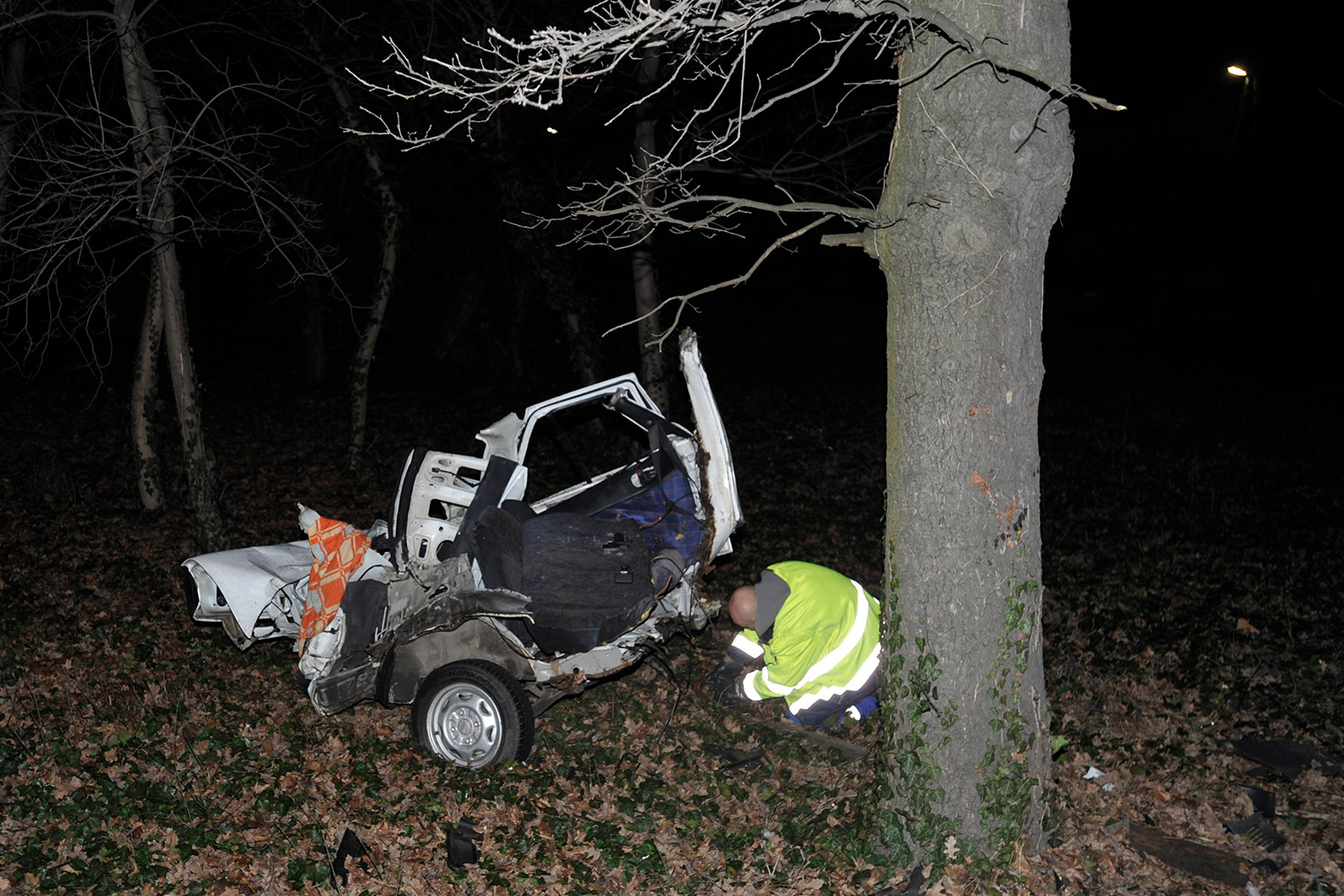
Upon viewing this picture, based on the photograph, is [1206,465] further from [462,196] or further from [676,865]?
[462,196]

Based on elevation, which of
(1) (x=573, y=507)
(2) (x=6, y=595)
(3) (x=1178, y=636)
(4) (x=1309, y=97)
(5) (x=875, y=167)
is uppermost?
(4) (x=1309, y=97)

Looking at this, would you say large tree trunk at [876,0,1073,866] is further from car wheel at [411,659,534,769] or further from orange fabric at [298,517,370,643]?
orange fabric at [298,517,370,643]

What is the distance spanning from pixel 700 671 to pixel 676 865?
2283 mm

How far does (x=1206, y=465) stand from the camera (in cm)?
1315

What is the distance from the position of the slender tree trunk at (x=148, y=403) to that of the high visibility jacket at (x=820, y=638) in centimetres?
662

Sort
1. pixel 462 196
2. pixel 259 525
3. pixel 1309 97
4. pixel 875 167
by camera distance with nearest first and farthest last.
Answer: pixel 259 525
pixel 875 167
pixel 462 196
pixel 1309 97

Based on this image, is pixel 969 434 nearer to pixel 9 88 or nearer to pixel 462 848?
pixel 462 848

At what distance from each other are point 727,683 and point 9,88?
30.6 feet

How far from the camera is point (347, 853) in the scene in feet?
16.3

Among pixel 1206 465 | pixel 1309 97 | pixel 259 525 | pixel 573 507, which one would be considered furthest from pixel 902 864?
pixel 1309 97

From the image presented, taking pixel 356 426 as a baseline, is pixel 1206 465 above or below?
below

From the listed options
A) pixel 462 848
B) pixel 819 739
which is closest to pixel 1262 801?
pixel 819 739

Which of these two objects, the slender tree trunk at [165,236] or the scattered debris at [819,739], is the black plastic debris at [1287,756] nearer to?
the scattered debris at [819,739]

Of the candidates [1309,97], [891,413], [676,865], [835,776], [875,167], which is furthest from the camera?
[1309,97]
